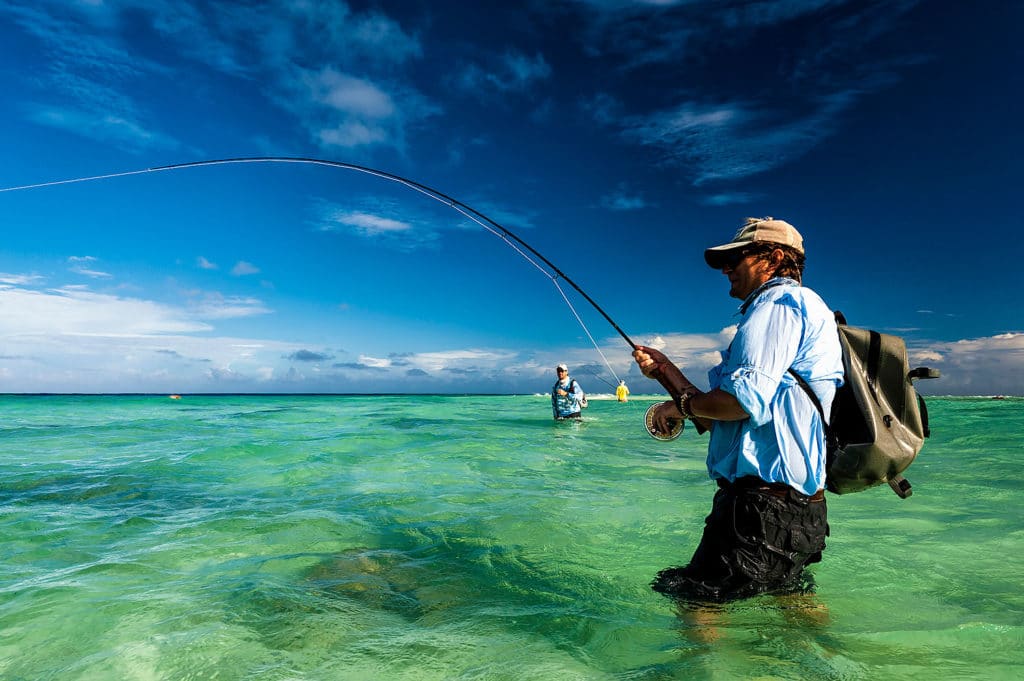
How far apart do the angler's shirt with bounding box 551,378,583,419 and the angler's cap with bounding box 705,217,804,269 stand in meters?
19.5

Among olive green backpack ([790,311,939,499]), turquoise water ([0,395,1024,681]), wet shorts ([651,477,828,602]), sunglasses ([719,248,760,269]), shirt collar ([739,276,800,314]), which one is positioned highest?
sunglasses ([719,248,760,269])

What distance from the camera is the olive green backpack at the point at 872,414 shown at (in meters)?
2.67

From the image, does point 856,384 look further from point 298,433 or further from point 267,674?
point 298,433

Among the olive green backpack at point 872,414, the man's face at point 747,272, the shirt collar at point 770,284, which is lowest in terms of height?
the olive green backpack at point 872,414

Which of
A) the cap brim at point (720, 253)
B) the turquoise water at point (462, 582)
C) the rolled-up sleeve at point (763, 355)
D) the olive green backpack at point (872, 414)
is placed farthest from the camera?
the turquoise water at point (462, 582)

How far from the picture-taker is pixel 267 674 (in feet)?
10.5

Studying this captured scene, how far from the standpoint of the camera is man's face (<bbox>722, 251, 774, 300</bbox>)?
2982 millimetres

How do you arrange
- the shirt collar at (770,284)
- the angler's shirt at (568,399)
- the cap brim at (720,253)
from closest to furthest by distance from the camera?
the shirt collar at (770,284) < the cap brim at (720,253) < the angler's shirt at (568,399)

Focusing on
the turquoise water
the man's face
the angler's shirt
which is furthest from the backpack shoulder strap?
the angler's shirt

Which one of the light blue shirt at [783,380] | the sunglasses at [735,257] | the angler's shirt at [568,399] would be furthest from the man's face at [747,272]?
the angler's shirt at [568,399]

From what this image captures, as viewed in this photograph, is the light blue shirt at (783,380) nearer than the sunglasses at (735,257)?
Yes

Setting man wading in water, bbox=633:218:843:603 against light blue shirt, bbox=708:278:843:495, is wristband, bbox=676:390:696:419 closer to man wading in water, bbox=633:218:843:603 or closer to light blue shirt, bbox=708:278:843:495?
man wading in water, bbox=633:218:843:603

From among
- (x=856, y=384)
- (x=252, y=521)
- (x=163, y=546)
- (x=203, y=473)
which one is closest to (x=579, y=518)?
(x=252, y=521)

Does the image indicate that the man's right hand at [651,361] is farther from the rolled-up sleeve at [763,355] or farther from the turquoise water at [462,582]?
the turquoise water at [462,582]
